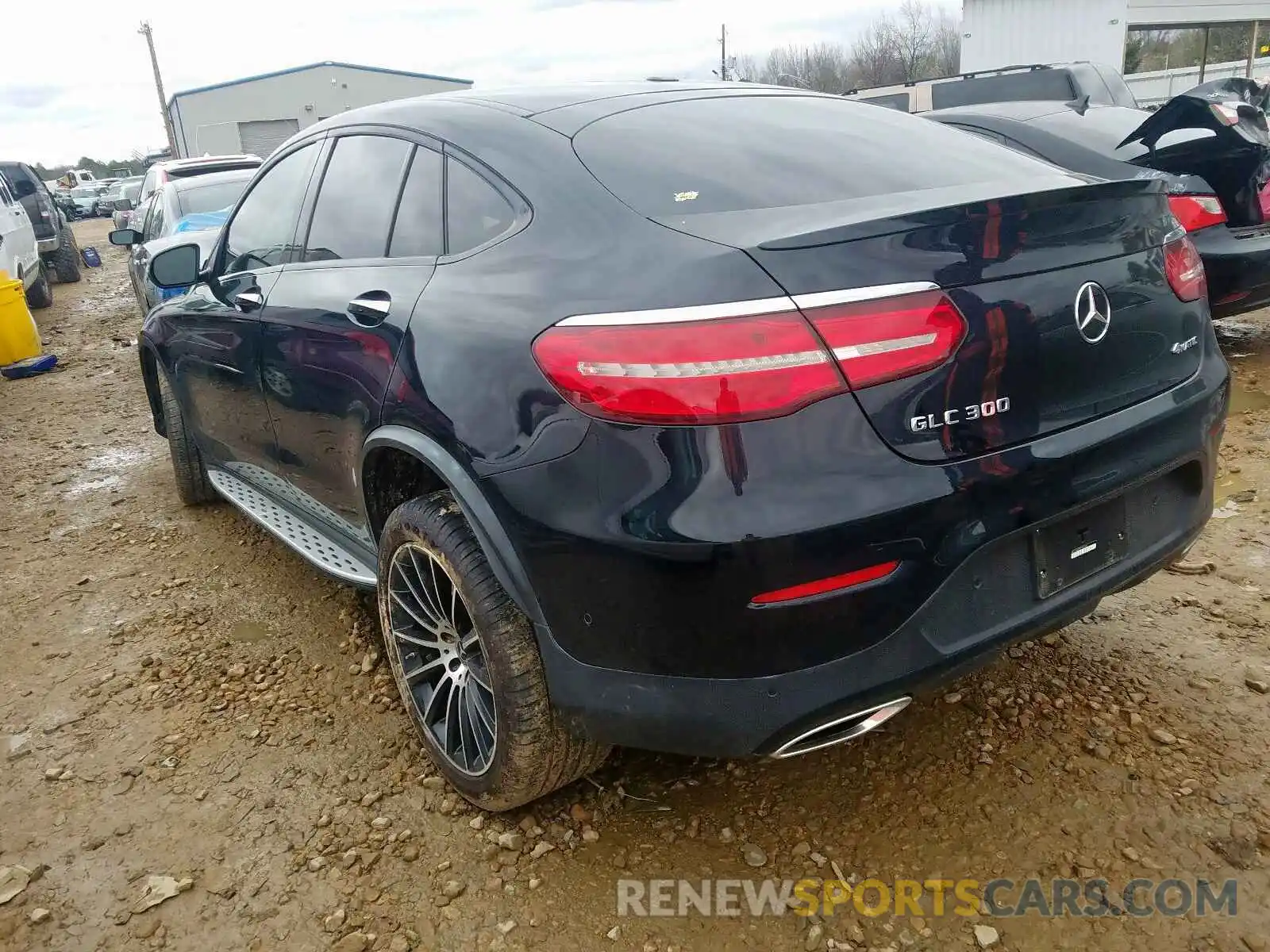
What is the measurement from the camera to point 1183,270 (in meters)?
2.08

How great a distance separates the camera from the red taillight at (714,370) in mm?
1584

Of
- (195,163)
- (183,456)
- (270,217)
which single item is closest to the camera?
(270,217)

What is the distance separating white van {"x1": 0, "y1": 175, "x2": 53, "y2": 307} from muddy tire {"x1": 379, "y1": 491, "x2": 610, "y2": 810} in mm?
9158

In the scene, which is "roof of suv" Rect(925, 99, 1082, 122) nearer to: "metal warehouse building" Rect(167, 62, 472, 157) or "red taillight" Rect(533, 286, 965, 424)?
"red taillight" Rect(533, 286, 965, 424)

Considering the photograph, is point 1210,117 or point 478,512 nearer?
point 478,512

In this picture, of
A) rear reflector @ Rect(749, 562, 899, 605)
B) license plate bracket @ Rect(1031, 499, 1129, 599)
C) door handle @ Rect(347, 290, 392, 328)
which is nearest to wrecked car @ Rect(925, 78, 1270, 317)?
license plate bracket @ Rect(1031, 499, 1129, 599)

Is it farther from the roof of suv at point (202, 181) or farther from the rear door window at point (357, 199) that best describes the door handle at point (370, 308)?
the roof of suv at point (202, 181)

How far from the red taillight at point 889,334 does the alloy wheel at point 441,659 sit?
979 mm

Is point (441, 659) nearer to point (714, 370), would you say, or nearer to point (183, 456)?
point (714, 370)

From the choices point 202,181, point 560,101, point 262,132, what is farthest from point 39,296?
point 262,132

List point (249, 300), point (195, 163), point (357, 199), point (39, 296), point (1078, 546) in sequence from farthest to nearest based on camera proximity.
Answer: point (39, 296)
point (195, 163)
point (249, 300)
point (357, 199)
point (1078, 546)

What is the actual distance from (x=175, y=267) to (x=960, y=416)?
296 centimetres

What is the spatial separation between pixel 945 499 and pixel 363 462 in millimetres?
1452

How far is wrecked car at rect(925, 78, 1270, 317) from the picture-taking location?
458 cm
